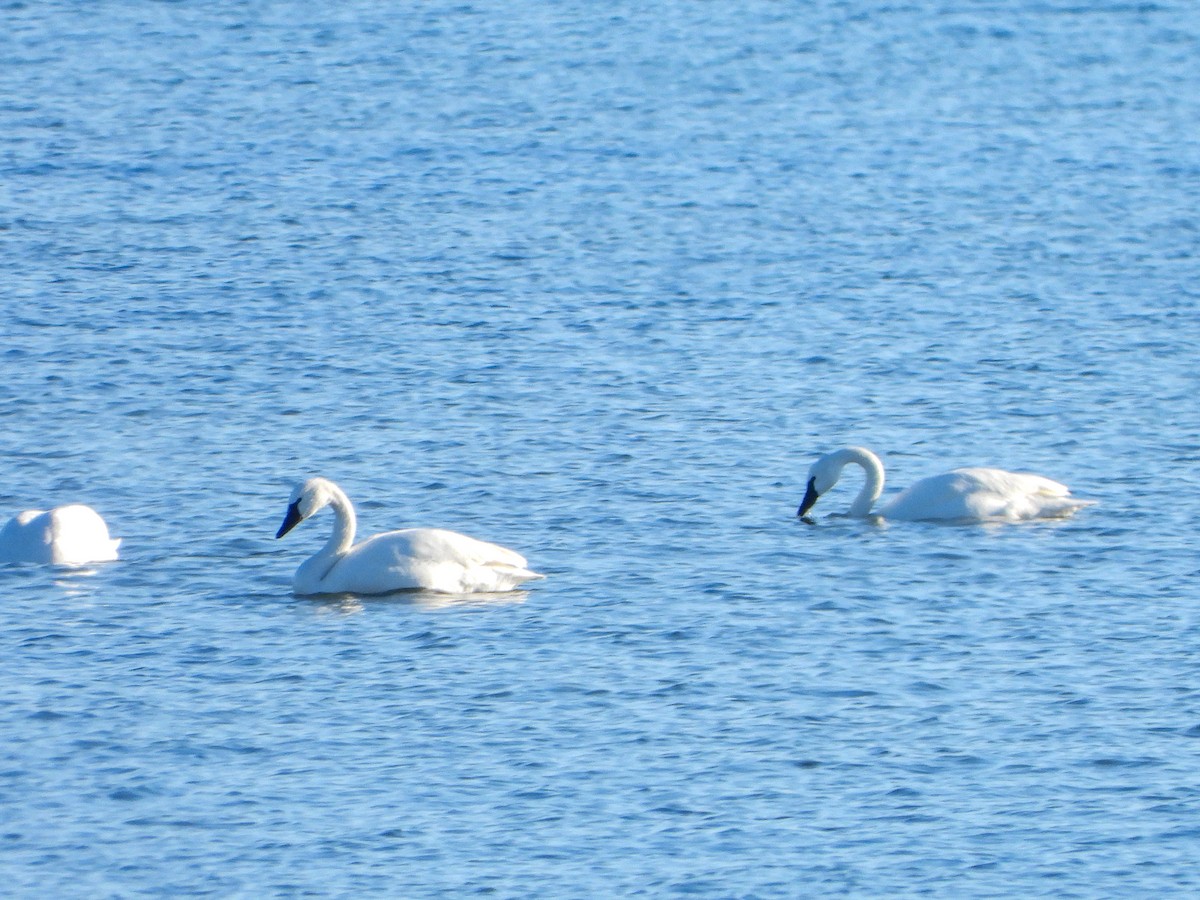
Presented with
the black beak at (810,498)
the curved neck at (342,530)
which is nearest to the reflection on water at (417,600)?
the curved neck at (342,530)

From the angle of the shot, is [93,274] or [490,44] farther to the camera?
[490,44]

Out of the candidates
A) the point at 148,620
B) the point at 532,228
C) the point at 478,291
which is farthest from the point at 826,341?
the point at 148,620

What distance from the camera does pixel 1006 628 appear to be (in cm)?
1437

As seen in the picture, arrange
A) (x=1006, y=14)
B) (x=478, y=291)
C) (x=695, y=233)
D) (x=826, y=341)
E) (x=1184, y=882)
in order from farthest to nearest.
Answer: (x=1006, y=14) < (x=695, y=233) < (x=478, y=291) < (x=826, y=341) < (x=1184, y=882)

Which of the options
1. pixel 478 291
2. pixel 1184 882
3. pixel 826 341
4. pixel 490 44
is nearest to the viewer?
pixel 1184 882

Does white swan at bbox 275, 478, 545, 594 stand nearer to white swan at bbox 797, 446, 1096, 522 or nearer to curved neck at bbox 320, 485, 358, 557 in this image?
curved neck at bbox 320, 485, 358, 557

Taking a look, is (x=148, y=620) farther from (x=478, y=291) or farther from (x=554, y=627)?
(x=478, y=291)

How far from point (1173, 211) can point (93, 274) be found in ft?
36.8

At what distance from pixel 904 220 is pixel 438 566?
1316 cm

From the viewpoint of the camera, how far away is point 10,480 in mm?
17734

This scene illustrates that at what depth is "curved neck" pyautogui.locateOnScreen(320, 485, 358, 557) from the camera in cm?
1556

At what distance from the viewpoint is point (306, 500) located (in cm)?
1590

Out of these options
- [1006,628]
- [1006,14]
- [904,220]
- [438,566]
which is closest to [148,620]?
[438,566]

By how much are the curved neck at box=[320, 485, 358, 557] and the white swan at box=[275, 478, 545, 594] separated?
6 cm
